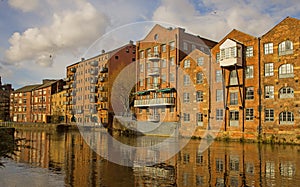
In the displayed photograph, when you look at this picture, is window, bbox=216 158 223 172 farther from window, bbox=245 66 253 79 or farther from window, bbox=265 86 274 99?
window, bbox=245 66 253 79

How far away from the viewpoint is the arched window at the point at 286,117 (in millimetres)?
33066

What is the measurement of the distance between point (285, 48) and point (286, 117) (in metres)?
7.78

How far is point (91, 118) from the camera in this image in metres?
77.9

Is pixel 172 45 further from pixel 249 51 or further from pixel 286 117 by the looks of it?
pixel 286 117

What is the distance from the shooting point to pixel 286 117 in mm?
33531

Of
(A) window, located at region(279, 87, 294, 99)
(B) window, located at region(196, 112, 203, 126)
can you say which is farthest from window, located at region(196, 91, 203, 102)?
(A) window, located at region(279, 87, 294, 99)

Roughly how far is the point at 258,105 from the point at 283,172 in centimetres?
2192

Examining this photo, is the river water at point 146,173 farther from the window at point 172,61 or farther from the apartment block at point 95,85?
the apartment block at point 95,85

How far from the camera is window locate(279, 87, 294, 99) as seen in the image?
3344 cm

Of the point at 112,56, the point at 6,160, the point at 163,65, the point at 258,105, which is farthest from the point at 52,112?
the point at 6,160

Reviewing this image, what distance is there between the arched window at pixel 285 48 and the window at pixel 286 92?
13.3 ft

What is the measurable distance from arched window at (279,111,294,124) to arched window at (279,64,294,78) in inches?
162

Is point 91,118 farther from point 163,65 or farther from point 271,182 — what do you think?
point 271,182

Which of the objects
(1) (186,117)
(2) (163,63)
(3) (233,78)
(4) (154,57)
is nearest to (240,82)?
(3) (233,78)
